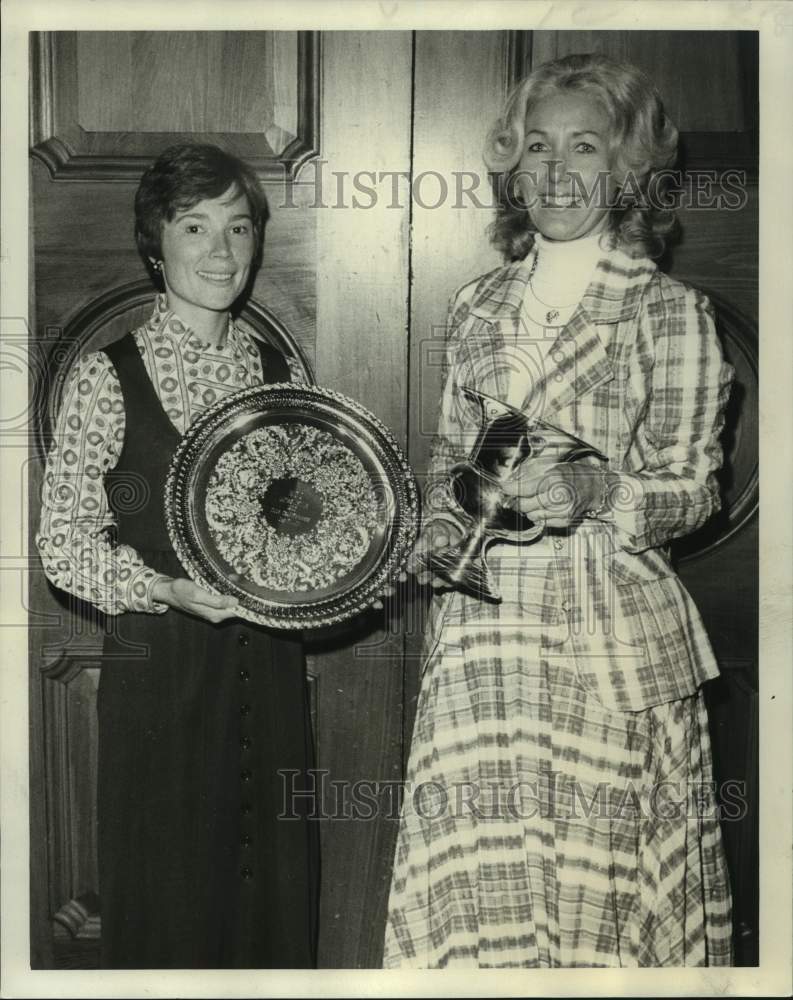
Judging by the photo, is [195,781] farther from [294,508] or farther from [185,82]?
[185,82]

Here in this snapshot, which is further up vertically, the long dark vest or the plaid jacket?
the plaid jacket

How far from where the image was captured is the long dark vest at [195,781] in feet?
5.18

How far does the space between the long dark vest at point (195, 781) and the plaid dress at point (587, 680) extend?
0.65 feet

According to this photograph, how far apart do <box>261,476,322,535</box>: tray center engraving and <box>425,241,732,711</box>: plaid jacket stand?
0.16m

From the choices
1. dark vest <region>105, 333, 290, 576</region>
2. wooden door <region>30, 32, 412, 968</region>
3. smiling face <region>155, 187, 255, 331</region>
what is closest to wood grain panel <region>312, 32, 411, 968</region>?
wooden door <region>30, 32, 412, 968</region>

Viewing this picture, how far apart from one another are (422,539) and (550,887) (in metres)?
0.51

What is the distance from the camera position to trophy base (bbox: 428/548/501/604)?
157 cm

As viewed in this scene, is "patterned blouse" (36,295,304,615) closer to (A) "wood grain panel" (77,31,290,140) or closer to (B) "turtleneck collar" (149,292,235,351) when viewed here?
(B) "turtleneck collar" (149,292,235,351)

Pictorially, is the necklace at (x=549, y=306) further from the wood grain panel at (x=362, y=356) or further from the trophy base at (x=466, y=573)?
the trophy base at (x=466, y=573)

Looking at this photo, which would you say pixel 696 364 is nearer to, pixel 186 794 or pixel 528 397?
pixel 528 397

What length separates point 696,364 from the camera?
5.11 ft

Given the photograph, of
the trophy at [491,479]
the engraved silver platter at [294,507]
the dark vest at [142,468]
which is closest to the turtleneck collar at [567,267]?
the trophy at [491,479]

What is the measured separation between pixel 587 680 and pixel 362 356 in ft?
1.78

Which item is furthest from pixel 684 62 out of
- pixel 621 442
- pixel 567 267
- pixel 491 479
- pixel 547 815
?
pixel 547 815
